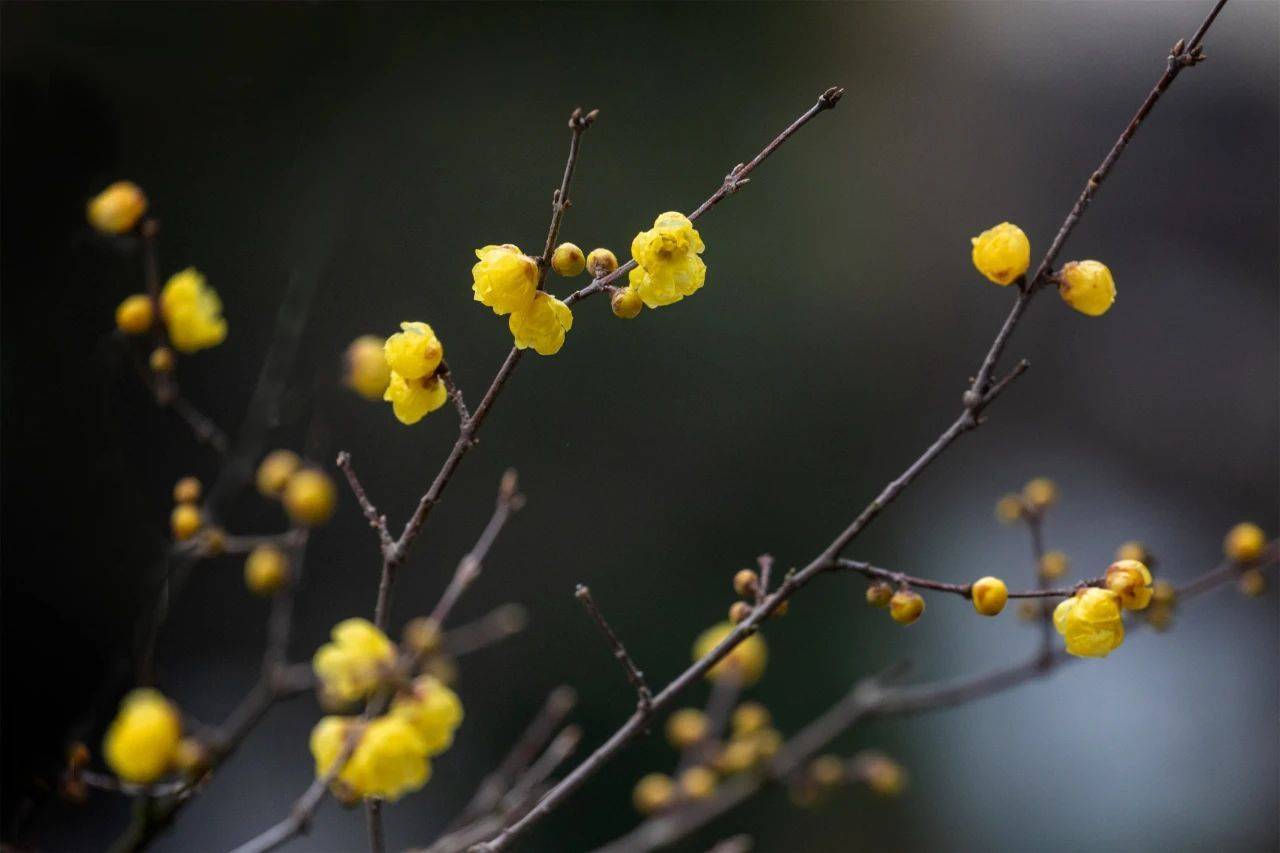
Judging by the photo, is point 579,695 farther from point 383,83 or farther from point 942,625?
point 383,83

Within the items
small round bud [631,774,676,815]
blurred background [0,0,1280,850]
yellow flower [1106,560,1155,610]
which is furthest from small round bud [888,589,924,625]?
blurred background [0,0,1280,850]

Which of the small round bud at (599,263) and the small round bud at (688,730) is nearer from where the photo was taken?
the small round bud at (599,263)

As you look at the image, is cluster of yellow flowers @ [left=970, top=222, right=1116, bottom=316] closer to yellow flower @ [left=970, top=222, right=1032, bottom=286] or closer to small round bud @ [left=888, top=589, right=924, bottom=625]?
yellow flower @ [left=970, top=222, right=1032, bottom=286]

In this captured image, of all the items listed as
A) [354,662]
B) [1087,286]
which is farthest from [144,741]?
[1087,286]

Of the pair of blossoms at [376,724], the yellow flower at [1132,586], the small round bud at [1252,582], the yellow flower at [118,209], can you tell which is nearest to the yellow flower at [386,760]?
the pair of blossoms at [376,724]

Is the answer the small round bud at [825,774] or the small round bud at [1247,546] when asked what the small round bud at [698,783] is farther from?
the small round bud at [1247,546]

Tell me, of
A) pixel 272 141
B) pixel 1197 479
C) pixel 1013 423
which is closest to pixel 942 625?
pixel 1013 423
